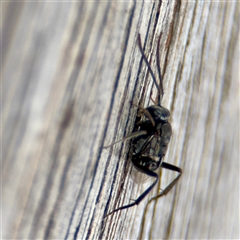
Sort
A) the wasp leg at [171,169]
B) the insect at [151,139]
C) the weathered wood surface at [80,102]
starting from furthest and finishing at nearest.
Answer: the wasp leg at [171,169] < the insect at [151,139] < the weathered wood surface at [80,102]

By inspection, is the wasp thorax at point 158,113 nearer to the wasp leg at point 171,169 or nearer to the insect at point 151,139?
the insect at point 151,139

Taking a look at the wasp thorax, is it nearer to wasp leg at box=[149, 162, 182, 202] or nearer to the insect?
the insect

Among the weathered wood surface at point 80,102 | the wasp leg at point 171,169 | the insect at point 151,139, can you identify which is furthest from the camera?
the wasp leg at point 171,169

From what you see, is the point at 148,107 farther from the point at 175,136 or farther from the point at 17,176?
the point at 17,176

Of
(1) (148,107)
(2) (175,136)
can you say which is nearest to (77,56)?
(1) (148,107)

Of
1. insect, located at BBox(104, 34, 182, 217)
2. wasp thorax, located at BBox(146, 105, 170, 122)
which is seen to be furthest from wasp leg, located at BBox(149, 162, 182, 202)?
wasp thorax, located at BBox(146, 105, 170, 122)

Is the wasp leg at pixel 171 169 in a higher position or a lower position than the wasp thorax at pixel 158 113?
lower

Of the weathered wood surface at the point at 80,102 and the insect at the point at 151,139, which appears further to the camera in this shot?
the insect at the point at 151,139

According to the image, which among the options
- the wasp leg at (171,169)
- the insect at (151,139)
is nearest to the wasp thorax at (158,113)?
→ the insect at (151,139)

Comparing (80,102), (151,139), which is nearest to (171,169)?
(151,139)
